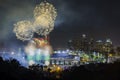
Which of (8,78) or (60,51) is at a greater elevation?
(60,51)

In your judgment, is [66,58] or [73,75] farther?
[66,58]

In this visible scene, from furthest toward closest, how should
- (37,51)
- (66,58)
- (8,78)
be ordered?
1. (66,58)
2. (37,51)
3. (8,78)

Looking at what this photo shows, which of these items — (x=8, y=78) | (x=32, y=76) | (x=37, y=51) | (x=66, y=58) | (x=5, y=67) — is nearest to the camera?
(x=8, y=78)

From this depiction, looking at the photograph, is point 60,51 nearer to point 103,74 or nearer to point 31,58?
point 31,58

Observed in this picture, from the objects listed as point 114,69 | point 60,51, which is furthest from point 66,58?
point 114,69

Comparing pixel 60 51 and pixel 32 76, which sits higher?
pixel 60 51

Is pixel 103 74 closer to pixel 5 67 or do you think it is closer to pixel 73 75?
pixel 73 75

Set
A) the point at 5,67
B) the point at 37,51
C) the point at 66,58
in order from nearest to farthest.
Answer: the point at 5,67
the point at 37,51
the point at 66,58

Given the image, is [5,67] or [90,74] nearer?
[5,67]

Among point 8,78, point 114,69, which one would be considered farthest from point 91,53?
point 8,78
